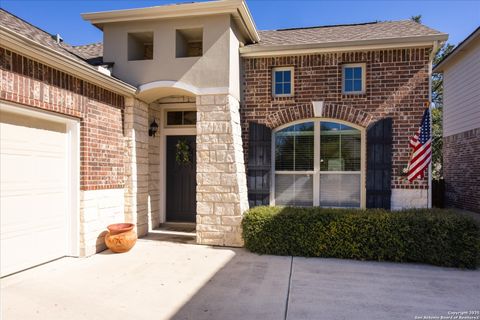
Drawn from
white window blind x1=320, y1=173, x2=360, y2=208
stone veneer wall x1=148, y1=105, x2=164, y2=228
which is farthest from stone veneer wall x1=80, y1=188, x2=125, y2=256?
white window blind x1=320, y1=173, x2=360, y2=208

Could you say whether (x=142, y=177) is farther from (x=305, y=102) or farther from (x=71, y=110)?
(x=305, y=102)

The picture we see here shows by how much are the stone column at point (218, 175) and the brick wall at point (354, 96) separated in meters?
0.89

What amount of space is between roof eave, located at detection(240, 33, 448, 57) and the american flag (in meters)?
1.49

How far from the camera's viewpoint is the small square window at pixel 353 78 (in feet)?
21.0

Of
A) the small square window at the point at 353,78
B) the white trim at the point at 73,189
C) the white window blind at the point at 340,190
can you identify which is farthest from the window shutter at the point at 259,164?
the white trim at the point at 73,189

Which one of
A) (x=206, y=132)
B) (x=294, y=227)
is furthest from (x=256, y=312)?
(x=206, y=132)

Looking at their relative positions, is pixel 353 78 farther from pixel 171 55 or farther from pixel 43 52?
pixel 43 52

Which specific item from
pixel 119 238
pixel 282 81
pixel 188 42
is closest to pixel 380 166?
pixel 282 81

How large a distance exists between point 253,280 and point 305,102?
153 inches

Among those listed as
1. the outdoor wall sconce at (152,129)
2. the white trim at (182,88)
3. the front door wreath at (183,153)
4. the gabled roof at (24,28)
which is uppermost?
the gabled roof at (24,28)

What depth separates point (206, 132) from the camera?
598cm

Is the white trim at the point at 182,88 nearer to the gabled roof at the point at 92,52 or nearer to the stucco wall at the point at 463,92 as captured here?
the gabled roof at the point at 92,52

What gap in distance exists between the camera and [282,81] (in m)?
6.73

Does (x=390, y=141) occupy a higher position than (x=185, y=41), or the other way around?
(x=185, y=41)
